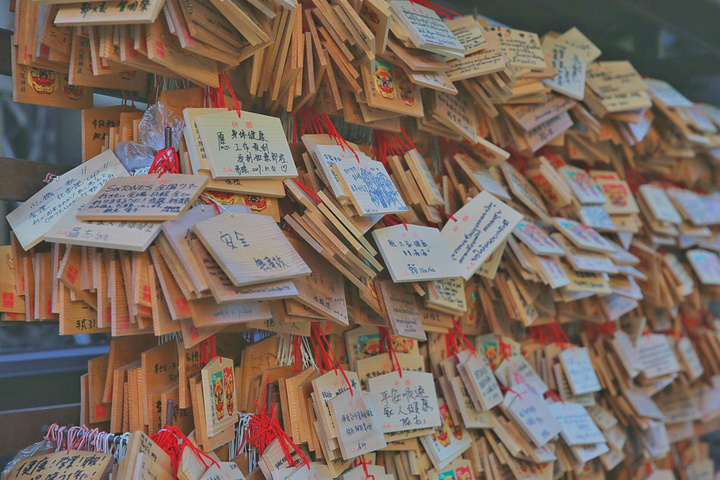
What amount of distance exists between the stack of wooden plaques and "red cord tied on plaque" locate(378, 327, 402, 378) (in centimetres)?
1

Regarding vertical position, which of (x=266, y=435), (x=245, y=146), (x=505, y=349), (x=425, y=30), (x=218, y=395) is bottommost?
(x=505, y=349)

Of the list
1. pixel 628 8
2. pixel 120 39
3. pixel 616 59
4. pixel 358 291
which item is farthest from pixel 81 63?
pixel 616 59

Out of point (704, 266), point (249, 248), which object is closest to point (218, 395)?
point (249, 248)

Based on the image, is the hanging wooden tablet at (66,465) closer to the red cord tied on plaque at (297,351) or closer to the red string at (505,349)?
the red cord tied on plaque at (297,351)

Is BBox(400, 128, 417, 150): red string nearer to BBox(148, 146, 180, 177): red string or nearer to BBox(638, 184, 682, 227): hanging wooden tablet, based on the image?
BBox(148, 146, 180, 177): red string

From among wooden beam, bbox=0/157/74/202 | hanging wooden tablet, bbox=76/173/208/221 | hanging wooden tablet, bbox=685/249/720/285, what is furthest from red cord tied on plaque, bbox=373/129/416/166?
hanging wooden tablet, bbox=685/249/720/285

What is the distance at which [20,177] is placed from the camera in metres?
1.16

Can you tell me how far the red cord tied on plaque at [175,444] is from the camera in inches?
42.1

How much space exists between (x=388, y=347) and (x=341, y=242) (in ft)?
1.29

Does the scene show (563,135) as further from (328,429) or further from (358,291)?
(328,429)

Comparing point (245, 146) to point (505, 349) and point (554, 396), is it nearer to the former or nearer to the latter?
point (505, 349)

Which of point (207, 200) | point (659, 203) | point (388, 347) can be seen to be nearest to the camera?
point (207, 200)

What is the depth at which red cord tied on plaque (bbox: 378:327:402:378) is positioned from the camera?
146cm

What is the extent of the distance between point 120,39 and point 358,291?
0.70m
